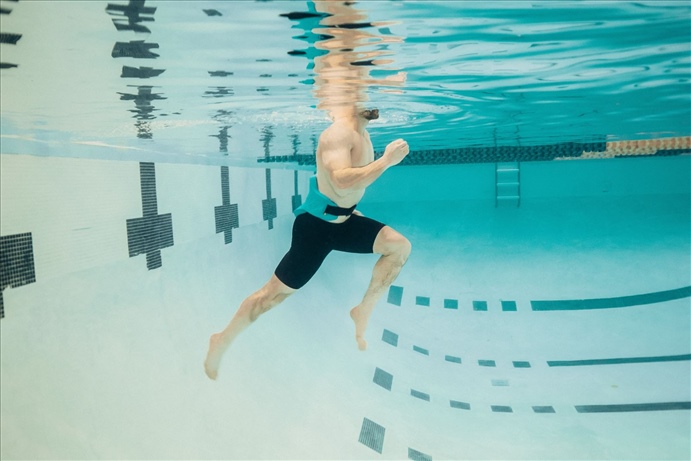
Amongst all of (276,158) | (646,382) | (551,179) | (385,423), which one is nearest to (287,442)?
(385,423)

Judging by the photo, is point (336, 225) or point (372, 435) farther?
point (372, 435)

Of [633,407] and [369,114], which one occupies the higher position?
[369,114]

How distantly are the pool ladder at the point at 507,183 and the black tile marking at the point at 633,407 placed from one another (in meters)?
8.51

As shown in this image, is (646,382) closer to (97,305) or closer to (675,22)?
(675,22)

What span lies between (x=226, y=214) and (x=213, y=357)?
3461 millimetres

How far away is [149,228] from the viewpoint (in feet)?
16.2

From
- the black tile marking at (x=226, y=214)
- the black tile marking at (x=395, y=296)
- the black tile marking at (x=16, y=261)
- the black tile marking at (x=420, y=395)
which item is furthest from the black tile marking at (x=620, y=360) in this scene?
the black tile marking at (x=16, y=261)

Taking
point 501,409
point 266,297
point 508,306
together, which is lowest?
point 501,409

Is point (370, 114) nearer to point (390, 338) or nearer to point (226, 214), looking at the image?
point (226, 214)

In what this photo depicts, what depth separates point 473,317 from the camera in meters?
8.91

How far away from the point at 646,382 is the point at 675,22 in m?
5.44

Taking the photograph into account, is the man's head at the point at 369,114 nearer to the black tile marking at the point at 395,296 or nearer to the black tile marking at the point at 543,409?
the black tile marking at the point at 543,409

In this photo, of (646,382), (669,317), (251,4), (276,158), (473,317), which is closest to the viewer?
Answer: (251,4)

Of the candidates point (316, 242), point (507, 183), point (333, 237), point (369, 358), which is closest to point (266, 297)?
point (316, 242)
